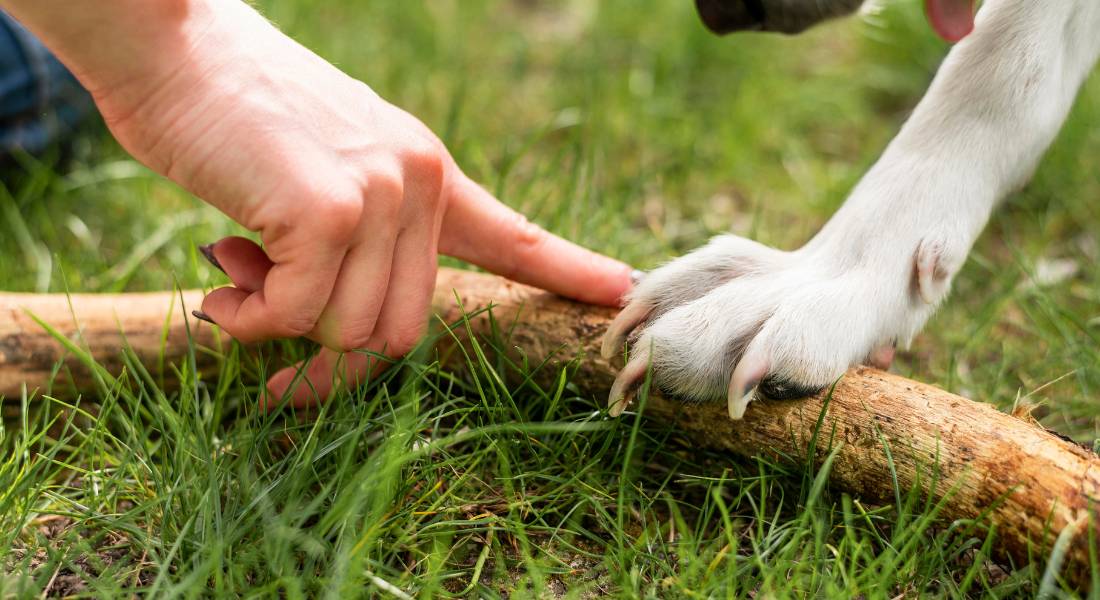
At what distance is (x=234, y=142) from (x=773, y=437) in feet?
3.12

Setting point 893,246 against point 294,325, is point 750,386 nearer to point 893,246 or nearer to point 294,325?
point 893,246

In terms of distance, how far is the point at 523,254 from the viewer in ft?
5.88

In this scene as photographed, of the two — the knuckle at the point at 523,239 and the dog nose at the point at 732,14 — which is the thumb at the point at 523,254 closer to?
the knuckle at the point at 523,239

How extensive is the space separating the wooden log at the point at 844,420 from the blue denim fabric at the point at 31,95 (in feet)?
3.27

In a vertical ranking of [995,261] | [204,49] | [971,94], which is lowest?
[995,261]

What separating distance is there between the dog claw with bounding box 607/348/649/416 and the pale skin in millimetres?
→ 347

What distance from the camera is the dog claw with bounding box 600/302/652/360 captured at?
5.57ft

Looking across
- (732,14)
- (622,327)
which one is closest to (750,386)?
(622,327)

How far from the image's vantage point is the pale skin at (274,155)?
1.41 metres

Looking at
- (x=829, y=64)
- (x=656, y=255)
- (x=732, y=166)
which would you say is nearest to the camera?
(x=656, y=255)

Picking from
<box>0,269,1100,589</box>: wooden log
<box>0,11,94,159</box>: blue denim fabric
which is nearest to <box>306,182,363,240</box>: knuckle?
<box>0,269,1100,589</box>: wooden log

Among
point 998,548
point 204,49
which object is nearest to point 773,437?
point 998,548

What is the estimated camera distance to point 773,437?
160cm

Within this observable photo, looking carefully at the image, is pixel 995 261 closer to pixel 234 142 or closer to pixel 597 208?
pixel 597 208
